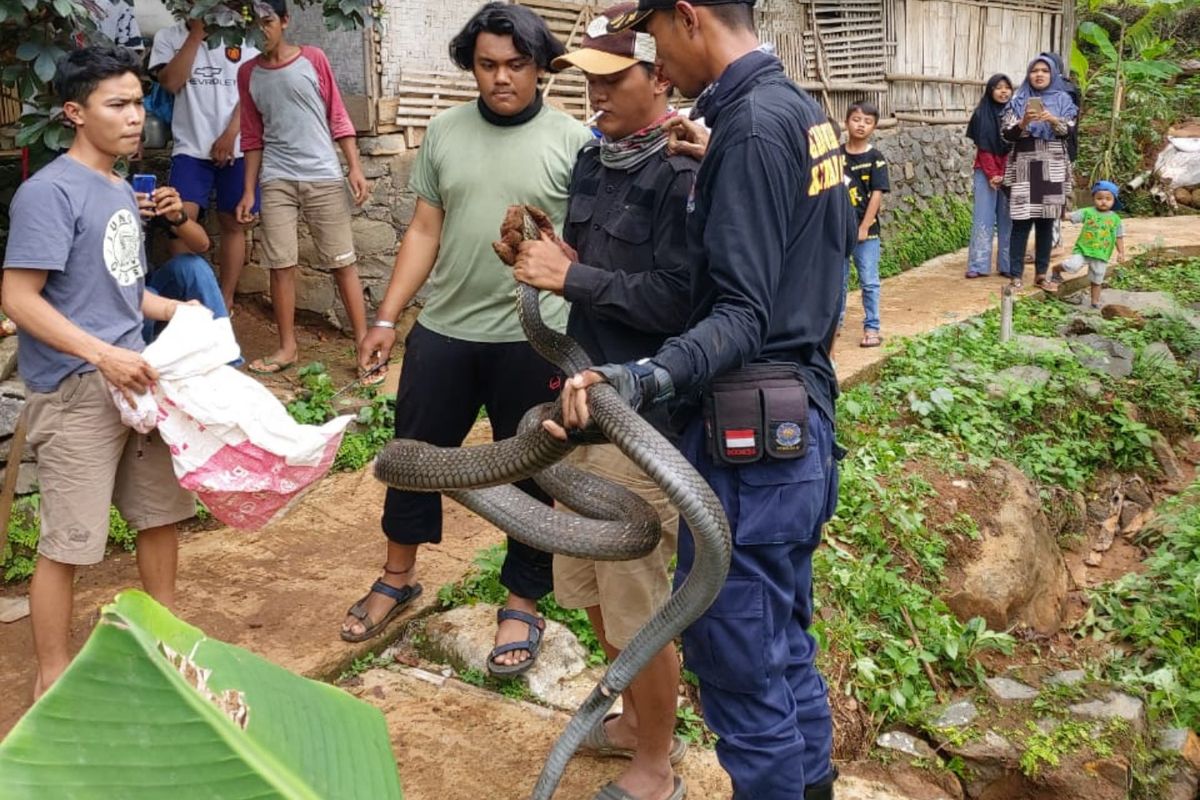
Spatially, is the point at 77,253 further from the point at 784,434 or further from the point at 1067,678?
the point at 1067,678

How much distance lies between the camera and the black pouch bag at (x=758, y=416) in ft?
8.29

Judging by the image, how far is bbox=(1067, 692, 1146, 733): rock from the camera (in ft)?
14.4

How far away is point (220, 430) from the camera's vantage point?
11.1 ft

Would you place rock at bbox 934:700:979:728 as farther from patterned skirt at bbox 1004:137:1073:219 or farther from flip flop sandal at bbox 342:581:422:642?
patterned skirt at bbox 1004:137:1073:219

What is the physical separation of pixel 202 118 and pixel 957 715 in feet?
16.7

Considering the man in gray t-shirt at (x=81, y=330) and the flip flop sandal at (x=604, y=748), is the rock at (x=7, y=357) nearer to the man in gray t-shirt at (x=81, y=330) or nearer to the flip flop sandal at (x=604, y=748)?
the man in gray t-shirt at (x=81, y=330)

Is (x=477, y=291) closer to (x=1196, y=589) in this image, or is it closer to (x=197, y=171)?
(x=197, y=171)

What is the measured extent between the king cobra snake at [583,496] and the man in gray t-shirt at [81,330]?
3.86 ft

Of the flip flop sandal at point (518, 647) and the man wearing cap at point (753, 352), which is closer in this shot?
the man wearing cap at point (753, 352)

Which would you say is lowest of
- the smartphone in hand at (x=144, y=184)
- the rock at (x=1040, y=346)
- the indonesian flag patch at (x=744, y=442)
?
the rock at (x=1040, y=346)

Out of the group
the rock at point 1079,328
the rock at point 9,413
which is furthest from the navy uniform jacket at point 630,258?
the rock at point 1079,328

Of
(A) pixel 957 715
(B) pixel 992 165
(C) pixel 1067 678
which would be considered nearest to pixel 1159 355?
(B) pixel 992 165

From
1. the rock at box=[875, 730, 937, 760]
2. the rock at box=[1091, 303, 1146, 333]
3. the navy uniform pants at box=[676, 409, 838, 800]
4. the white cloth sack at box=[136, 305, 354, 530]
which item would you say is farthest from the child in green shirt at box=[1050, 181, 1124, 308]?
the white cloth sack at box=[136, 305, 354, 530]

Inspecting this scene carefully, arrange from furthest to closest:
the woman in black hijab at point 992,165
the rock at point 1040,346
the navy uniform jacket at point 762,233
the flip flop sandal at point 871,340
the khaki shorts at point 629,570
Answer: the woman in black hijab at point 992,165 → the flip flop sandal at point 871,340 → the rock at point 1040,346 → the khaki shorts at point 629,570 → the navy uniform jacket at point 762,233
